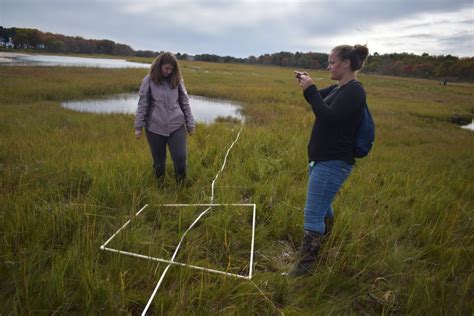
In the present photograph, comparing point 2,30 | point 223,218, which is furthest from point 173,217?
point 2,30

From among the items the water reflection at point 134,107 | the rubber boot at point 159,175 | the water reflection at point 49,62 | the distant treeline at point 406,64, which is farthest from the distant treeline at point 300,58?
the rubber boot at point 159,175

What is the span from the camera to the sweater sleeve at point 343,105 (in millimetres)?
1967

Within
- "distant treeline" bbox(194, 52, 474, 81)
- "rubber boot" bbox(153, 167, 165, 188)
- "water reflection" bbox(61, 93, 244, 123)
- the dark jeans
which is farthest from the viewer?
"distant treeline" bbox(194, 52, 474, 81)

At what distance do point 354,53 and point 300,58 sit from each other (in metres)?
86.2

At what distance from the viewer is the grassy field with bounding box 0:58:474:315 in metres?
2.02

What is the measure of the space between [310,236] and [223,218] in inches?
39.8

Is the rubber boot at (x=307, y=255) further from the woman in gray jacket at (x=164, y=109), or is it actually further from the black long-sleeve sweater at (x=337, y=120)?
the woman in gray jacket at (x=164, y=109)

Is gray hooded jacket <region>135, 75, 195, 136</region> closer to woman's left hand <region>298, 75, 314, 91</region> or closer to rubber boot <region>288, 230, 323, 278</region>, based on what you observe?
woman's left hand <region>298, 75, 314, 91</region>

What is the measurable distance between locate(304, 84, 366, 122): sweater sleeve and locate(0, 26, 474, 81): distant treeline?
65.6m

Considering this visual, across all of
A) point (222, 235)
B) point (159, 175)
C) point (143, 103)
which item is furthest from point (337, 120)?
point (159, 175)

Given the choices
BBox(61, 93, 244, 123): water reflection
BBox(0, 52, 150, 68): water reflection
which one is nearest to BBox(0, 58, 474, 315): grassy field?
BBox(61, 93, 244, 123): water reflection

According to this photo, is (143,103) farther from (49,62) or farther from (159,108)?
(49,62)

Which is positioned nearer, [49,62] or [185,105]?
[185,105]

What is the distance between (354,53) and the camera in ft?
6.72
